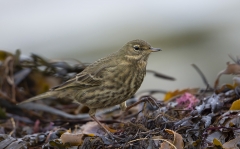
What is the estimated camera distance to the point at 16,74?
6.49m

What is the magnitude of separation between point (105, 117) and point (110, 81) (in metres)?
0.59

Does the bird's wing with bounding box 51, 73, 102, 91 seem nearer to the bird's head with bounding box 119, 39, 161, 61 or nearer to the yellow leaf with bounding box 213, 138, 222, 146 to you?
the bird's head with bounding box 119, 39, 161, 61

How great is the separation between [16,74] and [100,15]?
7.91 m

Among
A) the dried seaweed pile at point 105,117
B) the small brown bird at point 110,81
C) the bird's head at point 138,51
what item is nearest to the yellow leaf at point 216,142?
the dried seaweed pile at point 105,117

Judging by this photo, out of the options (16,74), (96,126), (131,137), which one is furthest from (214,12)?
(131,137)

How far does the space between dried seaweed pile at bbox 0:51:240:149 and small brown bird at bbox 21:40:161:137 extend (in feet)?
0.55

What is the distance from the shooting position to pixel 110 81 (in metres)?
5.63

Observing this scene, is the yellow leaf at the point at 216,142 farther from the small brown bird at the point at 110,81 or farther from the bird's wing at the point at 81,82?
the bird's wing at the point at 81,82

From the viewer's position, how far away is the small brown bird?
553 cm

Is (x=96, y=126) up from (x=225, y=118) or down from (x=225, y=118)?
down

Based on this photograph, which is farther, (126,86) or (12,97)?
(12,97)

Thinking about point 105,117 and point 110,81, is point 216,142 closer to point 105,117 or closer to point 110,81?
Result: point 110,81

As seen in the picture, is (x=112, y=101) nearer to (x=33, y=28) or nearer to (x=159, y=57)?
(x=159, y=57)

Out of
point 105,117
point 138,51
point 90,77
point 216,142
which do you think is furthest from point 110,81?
point 216,142
